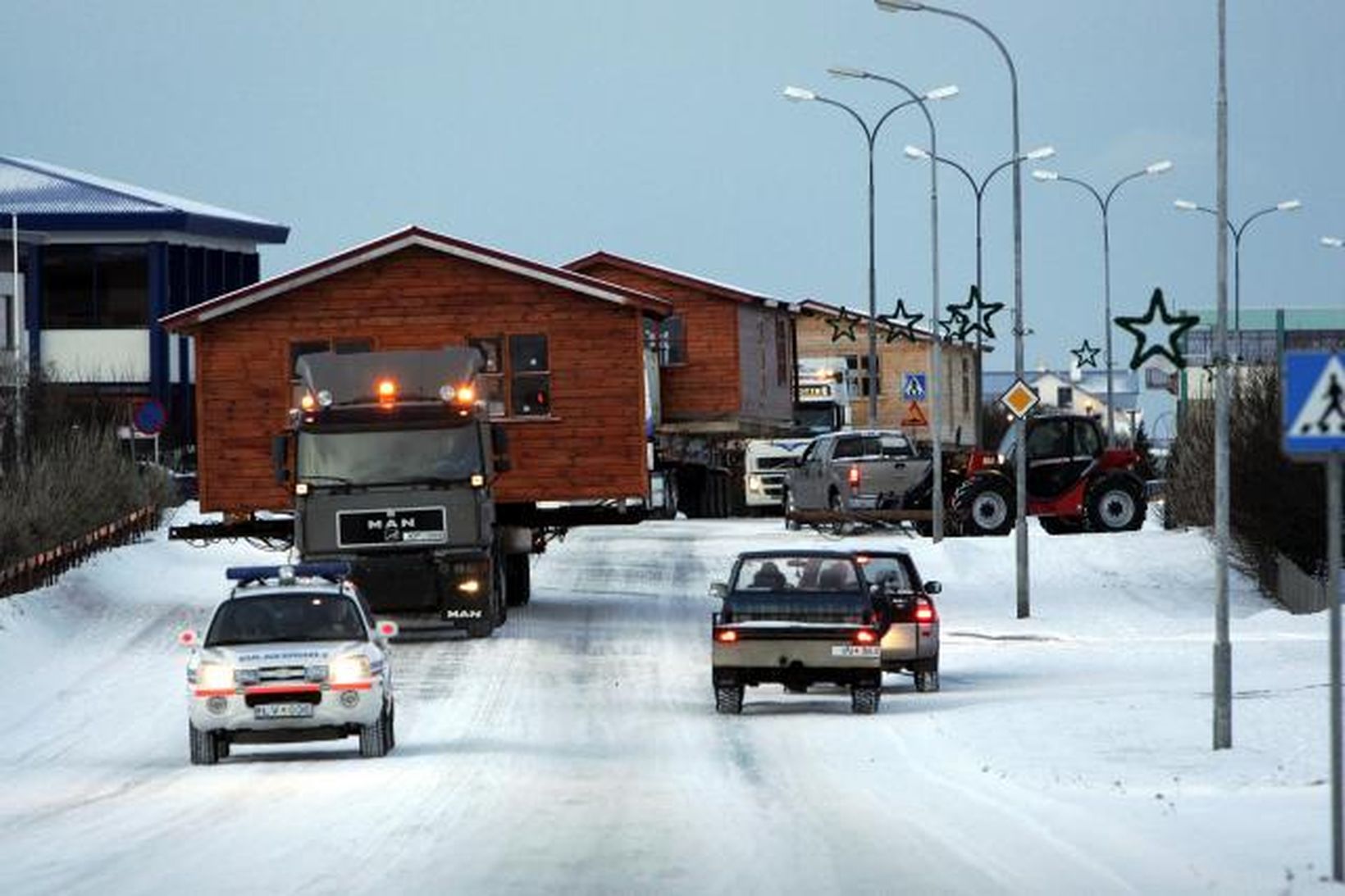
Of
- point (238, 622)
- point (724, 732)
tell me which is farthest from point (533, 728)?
point (238, 622)

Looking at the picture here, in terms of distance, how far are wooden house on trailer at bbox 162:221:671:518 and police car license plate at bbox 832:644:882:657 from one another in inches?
670

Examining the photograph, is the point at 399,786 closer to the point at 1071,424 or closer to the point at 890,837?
the point at 890,837

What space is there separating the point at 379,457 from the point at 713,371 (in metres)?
34.5

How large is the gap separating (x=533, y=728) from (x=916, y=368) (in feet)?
257

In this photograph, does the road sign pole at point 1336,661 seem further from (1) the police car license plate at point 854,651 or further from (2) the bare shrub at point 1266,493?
(2) the bare shrub at point 1266,493

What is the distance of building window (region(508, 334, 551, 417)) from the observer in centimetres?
4797

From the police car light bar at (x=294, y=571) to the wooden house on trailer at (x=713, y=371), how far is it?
40.2 metres

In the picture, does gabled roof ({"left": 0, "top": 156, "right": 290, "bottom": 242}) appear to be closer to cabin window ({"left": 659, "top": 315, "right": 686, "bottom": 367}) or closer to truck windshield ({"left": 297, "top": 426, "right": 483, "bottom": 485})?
cabin window ({"left": 659, "top": 315, "right": 686, "bottom": 367})

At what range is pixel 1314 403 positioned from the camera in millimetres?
16172

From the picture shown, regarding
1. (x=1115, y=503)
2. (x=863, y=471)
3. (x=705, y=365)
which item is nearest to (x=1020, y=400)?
(x=1115, y=503)

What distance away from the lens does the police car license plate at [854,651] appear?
30000 millimetres

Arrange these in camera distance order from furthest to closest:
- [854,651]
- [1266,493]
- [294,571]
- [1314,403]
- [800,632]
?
[1266,493] → [800,632] → [854,651] → [294,571] → [1314,403]

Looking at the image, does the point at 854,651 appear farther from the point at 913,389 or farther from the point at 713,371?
the point at 913,389

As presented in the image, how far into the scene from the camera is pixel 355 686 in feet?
86.1
